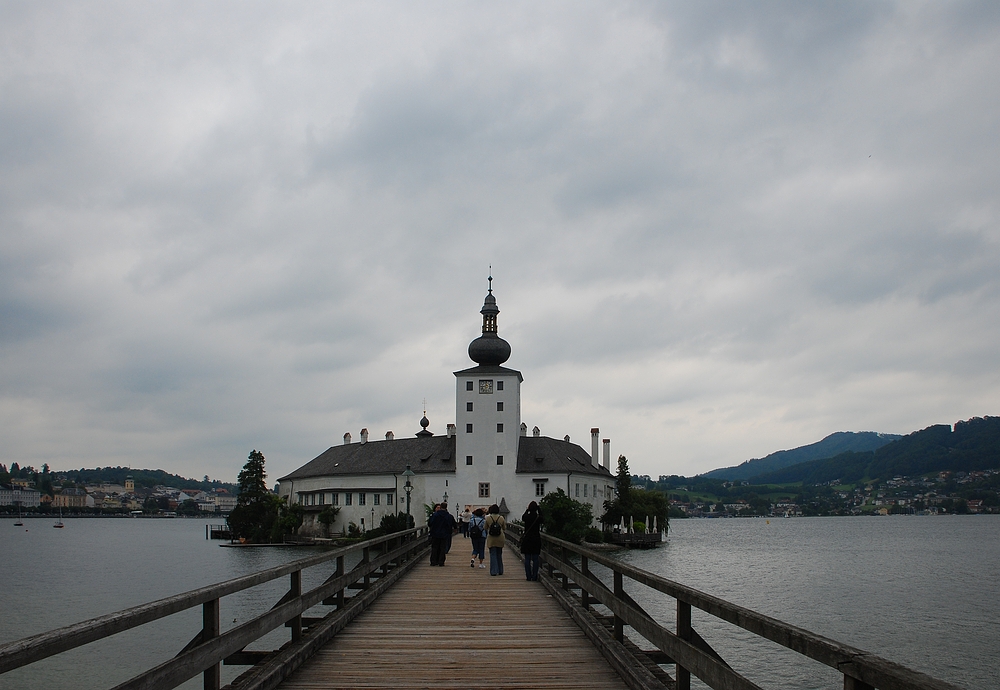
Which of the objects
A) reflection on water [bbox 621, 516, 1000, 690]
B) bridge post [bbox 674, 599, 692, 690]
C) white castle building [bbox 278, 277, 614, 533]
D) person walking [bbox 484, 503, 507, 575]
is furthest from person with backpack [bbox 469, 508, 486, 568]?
white castle building [bbox 278, 277, 614, 533]

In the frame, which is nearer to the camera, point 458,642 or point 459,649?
point 459,649

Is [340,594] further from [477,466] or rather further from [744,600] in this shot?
[477,466]

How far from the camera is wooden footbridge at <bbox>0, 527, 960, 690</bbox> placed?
457cm

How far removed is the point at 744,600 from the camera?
1631 inches

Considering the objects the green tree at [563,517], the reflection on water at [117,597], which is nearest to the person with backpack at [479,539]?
the reflection on water at [117,597]

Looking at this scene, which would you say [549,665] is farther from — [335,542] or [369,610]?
[335,542]

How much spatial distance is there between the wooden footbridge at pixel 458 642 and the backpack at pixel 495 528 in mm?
3985

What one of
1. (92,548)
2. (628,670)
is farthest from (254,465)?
(628,670)

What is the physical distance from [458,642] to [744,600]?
35354 mm

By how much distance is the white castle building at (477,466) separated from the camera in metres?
74.5

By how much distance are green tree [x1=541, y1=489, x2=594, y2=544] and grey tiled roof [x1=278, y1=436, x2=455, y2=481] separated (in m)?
13.0

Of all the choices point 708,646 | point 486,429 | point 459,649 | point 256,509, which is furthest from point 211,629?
point 256,509

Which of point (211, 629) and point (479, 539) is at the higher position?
point (211, 629)

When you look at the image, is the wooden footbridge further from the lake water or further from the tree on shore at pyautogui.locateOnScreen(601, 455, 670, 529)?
the tree on shore at pyautogui.locateOnScreen(601, 455, 670, 529)
